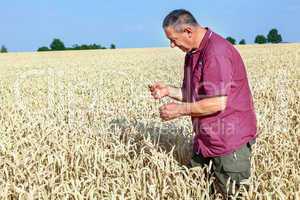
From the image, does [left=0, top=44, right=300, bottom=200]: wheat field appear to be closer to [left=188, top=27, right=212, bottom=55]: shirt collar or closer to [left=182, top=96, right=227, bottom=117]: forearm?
[left=182, top=96, right=227, bottom=117]: forearm

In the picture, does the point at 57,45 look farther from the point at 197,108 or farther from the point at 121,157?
the point at 197,108

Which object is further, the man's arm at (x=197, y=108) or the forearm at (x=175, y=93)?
the forearm at (x=175, y=93)

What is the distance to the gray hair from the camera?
404cm

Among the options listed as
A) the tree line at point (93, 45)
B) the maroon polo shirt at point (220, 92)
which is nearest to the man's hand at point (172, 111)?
the maroon polo shirt at point (220, 92)

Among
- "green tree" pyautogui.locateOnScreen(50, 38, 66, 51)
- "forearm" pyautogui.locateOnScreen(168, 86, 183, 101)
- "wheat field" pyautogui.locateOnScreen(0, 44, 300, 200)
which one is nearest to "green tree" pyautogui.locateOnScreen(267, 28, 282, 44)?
"green tree" pyautogui.locateOnScreen(50, 38, 66, 51)

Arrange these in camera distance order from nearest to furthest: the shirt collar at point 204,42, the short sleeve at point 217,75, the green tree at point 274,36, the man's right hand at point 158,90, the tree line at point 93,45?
the short sleeve at point 217,75
the shirt collar at point 204,42
the man's right hand at point 158,90
the tree line at point 93,45
the green tree at point 274,36

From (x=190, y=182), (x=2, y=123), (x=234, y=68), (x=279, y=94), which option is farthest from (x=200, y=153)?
(x=279, y=94)

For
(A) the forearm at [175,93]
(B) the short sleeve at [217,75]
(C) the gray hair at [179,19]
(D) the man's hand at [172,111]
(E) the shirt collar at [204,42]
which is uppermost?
(C) the gray hair at [179,19]

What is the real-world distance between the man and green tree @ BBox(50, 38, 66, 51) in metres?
68.6

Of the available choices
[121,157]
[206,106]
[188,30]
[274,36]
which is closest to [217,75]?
[206,106]

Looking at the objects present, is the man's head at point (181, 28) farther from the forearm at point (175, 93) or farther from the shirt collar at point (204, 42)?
the forearm at point (175, 93)

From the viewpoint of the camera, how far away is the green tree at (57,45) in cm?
7200

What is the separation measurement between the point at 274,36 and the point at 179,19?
9084 cm

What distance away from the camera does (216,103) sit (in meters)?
4.04
